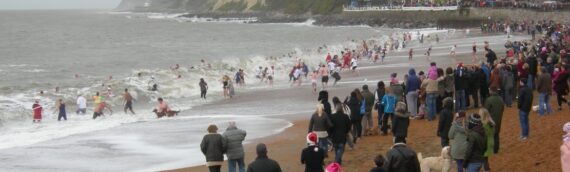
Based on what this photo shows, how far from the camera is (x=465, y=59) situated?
35.4 meters

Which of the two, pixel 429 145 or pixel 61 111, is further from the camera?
pixel 61 111

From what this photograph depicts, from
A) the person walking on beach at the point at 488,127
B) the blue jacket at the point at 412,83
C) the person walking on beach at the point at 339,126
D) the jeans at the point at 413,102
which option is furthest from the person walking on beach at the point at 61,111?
the person walking on beach at the point at 488,127

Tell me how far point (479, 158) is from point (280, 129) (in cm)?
901

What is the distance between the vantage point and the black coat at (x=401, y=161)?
8.15 metres

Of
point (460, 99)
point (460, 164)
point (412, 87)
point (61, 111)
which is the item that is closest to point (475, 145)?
point (460, 164)

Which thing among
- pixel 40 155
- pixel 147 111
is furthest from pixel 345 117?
pixel 147 111

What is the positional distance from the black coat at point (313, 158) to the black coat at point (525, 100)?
454 centimetres

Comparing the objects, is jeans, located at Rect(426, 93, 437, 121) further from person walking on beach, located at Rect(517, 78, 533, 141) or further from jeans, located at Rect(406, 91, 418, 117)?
person walking on beach, located at Rect(517, 78, 533, 141)

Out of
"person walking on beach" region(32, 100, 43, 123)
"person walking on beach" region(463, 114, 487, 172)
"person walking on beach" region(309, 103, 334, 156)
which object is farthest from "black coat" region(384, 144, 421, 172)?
"person walking on beach" region(32, 100, 43, 123)

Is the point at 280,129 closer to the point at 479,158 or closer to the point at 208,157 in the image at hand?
the point at 208,157

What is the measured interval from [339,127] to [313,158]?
2.47 meters

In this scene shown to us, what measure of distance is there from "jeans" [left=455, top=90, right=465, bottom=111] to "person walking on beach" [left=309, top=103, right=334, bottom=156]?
546 centimetres

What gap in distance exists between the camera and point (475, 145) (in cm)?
890

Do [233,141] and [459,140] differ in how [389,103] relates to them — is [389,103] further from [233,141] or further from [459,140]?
[459,140]
